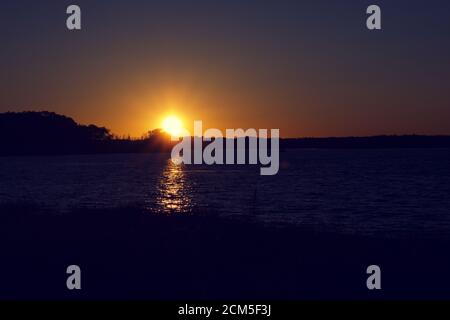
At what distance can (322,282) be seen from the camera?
51.0 ft

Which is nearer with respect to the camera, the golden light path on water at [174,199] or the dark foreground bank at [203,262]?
the dark foreground bank at [203,262]

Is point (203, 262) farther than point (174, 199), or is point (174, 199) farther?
point (174, 199)

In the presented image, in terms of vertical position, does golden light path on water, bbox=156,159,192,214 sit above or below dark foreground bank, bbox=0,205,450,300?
above

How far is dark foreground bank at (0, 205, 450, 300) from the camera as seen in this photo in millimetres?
14391

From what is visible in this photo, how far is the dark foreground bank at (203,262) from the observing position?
14.4 m

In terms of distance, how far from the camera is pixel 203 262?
55.7 feet

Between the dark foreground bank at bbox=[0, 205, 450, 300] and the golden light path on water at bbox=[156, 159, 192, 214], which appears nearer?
the dark foreground bank at bbox=[0, 205, 450, 300]

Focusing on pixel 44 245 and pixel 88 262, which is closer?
pixel 88 262

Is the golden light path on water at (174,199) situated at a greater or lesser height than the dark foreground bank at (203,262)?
greater

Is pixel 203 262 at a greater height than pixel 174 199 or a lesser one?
lesser
